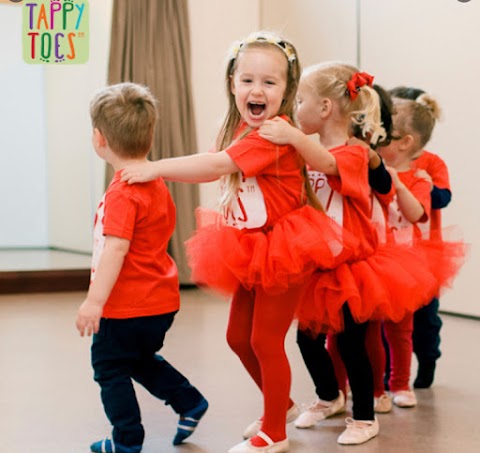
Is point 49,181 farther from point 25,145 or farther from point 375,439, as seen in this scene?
point 375,439

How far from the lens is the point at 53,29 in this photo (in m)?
4.53

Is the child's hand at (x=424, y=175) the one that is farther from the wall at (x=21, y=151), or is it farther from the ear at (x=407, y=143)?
the wall at (x=21, y=151)

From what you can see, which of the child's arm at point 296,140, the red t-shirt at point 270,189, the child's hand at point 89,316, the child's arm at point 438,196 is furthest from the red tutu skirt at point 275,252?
the child's arm at point 438,196

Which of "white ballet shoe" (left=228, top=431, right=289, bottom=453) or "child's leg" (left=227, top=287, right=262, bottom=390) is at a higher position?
"child's leg" (left=227, top=287, right=262, bottom=390)

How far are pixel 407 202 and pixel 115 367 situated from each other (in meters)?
1.11

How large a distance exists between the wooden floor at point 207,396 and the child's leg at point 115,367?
185mm

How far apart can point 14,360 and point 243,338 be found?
4.83 ft

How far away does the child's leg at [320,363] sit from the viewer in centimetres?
262

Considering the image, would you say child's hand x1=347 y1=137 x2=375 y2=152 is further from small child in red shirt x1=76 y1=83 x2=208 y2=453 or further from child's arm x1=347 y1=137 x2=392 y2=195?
small child in red shirt x1=76 y1=83 x2=208 y2=453

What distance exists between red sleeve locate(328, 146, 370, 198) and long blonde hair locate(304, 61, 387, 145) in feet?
0.29

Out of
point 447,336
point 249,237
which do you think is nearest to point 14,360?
point 249,237

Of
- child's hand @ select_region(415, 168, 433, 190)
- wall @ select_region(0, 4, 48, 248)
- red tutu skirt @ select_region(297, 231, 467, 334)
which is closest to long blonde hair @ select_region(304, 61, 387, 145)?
red tutu skirt @ select_region(297, 231, 467, 334)

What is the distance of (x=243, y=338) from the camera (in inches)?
94.2

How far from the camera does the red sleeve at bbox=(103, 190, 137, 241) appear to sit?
7.06 ft
